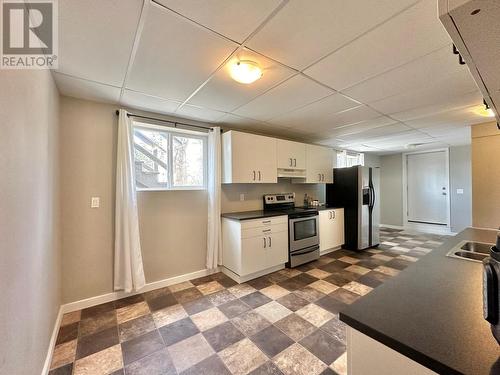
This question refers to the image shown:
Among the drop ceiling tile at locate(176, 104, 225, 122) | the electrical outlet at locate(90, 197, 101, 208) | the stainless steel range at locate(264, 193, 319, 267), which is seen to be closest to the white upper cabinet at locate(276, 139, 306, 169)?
the stainless steel range at locate(264, 193, 319, 267)

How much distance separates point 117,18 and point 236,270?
2.90m

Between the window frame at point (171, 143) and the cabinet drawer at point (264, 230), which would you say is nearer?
the window frame at point (171, 143)

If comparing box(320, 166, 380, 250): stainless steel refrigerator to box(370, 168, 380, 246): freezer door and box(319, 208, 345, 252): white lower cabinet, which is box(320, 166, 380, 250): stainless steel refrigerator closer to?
box(370, 168, 380, 246): freezer door

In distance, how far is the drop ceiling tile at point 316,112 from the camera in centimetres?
257

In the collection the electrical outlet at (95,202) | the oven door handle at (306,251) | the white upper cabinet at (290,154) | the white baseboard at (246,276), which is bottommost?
the white baseboard at (246,276)

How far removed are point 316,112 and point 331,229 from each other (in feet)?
7.89

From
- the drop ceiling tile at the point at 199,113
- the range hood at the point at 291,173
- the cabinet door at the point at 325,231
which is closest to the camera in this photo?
the drop ceiling tile at the point at 199,113

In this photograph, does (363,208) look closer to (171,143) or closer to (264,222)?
(264,222)

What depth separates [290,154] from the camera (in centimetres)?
396

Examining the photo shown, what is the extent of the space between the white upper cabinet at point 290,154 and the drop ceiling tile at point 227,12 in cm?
247

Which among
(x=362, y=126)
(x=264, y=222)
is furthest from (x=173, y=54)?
(x=362, y=126)

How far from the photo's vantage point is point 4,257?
3.10 ft

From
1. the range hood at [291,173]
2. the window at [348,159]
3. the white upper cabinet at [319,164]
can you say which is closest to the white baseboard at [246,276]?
the range hood at [291,173]

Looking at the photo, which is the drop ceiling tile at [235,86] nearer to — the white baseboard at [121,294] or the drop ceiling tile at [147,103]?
the drop ceiling tile at [147,103]
